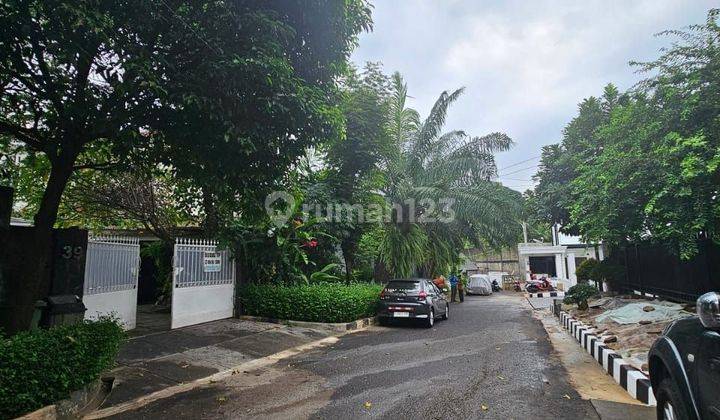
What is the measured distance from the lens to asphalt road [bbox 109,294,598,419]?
4.54 metres

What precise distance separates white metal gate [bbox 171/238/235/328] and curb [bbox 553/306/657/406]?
822 cm

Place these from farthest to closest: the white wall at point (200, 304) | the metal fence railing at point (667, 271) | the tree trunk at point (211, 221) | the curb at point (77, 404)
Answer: the tree trunk at point (211, 221) < the white wall at point (200, 304) < the metal fence railing at point (667, 271) < the curb at point (77, 404)

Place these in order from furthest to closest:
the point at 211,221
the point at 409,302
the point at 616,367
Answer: the point at 409,302, the point at 211,221, the point at 616,367

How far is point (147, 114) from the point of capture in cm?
515

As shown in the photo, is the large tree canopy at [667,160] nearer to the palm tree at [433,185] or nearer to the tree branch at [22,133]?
the palm tree at [433,185]

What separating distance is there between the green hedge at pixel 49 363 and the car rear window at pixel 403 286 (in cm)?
786

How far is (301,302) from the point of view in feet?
34.5

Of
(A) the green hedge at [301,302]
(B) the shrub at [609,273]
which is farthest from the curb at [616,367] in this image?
(A) the green hedge at [301,302]

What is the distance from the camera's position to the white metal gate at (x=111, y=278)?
304 inches

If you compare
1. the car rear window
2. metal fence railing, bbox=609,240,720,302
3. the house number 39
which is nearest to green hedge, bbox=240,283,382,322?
the car rear window

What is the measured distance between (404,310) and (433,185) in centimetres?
561

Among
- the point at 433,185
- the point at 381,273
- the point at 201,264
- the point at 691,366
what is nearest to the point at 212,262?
the point at 201,264

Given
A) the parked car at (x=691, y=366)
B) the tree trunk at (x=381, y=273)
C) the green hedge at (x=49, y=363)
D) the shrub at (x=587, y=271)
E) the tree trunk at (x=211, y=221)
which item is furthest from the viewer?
the tree trunk at (x=381, y=273)

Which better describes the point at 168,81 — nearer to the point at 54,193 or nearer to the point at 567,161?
the point at 54,193
